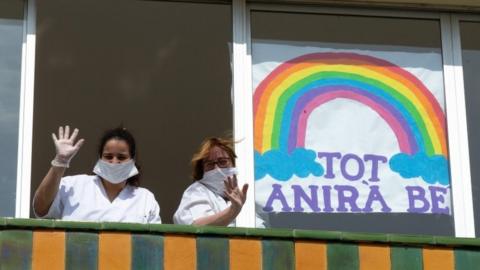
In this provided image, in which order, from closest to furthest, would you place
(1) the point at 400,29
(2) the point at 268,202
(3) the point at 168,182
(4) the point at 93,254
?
(4) the point at 93,254 < (2) the point at 268,202 < (1) the point at 400,29 < (3) the point at 168,182

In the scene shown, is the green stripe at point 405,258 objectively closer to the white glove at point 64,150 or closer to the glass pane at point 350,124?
the glass pane at point 350,124

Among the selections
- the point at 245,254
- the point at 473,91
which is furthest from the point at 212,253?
the point at 473,91

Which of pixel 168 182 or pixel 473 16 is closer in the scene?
pixel 473 16

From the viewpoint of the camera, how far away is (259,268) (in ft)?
28.6

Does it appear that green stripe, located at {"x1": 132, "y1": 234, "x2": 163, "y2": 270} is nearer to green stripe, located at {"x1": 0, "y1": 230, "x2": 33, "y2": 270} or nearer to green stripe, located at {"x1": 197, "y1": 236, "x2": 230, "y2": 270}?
green stripe, located at {"x1": 197, "y1": 236, "x2": 230, "y2": 270}

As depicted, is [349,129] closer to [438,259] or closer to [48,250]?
[438,259]

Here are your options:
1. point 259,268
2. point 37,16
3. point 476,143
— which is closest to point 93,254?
point 259,268

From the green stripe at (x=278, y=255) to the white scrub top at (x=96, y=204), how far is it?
0.76m

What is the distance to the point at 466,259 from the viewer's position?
352 inches

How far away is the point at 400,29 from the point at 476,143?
0.90 m

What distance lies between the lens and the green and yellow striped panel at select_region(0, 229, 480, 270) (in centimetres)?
853

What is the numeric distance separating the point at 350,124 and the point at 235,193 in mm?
1374

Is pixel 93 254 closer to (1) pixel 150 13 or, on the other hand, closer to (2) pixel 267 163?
(2) pixel 267 163

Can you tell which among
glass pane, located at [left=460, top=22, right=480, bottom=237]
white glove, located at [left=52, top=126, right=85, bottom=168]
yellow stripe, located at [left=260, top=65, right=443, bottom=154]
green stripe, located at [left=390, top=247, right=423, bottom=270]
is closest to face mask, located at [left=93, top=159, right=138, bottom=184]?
white glove, located at [left=52, top=126, right=85, bottom=168]
